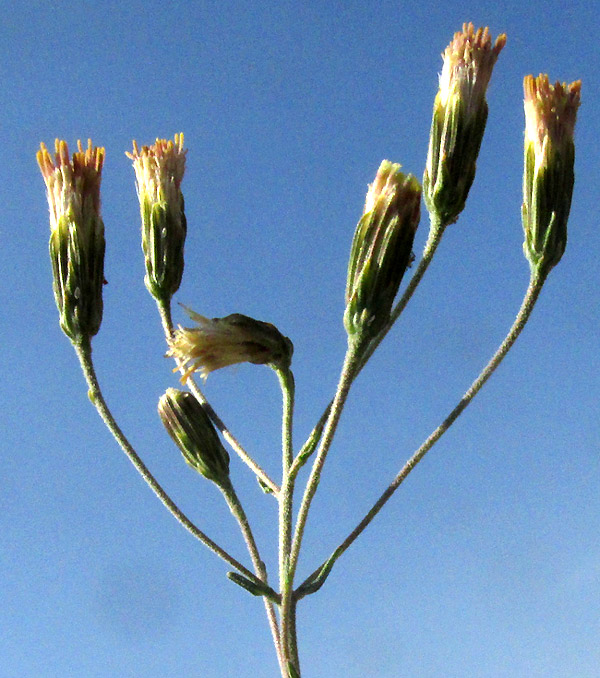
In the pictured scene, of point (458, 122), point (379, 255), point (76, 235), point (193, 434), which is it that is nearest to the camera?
point (379, 255)

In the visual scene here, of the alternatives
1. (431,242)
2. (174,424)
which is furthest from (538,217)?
(174,424)

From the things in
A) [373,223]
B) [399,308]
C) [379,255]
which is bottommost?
[399,308]

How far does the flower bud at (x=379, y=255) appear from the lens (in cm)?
344

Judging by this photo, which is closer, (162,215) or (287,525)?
(287,525)

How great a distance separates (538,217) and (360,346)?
1.03 metres

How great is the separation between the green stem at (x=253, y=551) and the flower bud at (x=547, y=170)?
1731 millimetres

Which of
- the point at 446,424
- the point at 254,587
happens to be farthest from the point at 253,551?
the point at 446,424

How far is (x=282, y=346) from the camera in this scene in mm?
3738

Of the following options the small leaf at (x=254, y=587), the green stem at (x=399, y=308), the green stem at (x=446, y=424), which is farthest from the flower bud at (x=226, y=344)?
the small leaf at (x=254, y=587)

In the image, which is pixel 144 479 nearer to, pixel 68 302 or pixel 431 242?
pixel 68 302

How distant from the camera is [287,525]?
364 cm

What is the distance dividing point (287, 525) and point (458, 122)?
1925mm

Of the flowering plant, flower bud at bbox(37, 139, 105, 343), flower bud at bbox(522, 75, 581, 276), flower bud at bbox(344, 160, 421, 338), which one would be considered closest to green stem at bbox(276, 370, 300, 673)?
the flowering plant

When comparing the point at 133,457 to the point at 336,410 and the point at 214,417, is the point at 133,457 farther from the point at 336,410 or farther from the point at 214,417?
the point at 336,410
